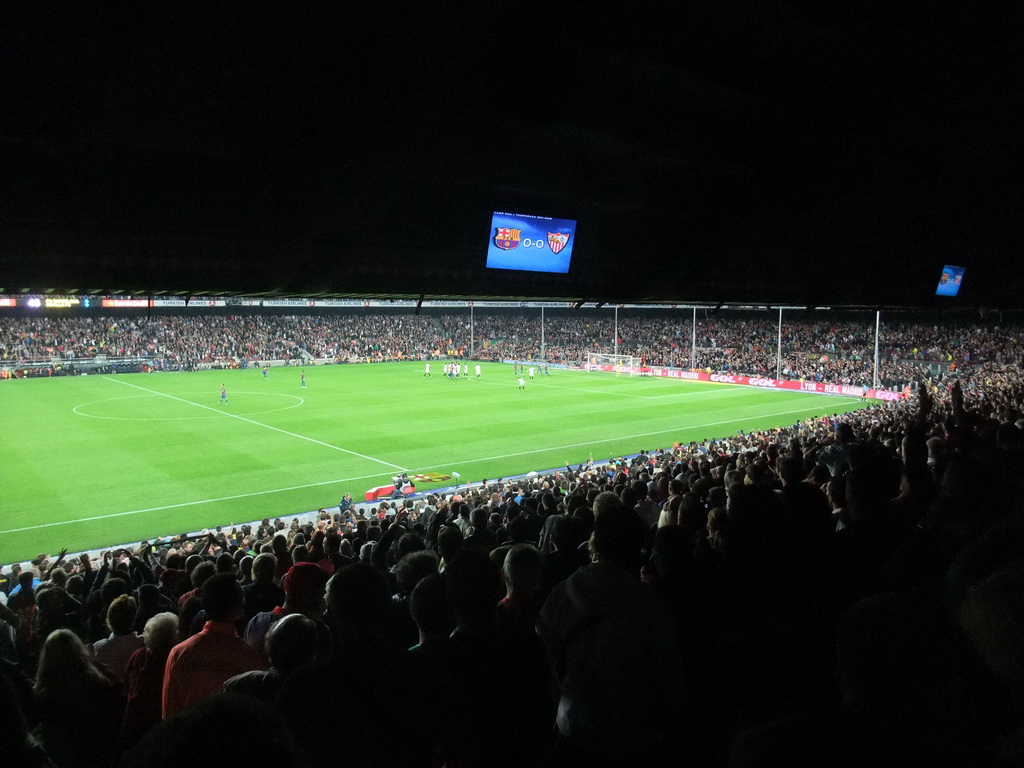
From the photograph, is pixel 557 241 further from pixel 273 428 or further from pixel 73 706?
pixel 273 428

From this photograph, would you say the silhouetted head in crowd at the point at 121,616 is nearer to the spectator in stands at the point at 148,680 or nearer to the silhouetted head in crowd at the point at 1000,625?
the spectator in stands at the point at 148,680

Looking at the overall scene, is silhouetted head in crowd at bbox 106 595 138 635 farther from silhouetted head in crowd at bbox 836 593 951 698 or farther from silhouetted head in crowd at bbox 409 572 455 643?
silhouetted head in crowd at bbox 836 593 951 698

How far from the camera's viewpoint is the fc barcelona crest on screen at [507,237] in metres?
12.4

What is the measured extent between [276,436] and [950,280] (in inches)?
962

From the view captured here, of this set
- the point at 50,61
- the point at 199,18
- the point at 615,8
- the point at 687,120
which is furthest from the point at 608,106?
the point at 50,61

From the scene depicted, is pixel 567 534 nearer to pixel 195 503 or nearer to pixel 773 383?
pixel 195 503

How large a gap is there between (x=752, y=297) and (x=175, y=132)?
554 inches

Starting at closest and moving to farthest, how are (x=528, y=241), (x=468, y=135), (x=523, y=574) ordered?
1. (x=523, y=574)
2. (x=468, y=135)
3. (x=528, y=241)

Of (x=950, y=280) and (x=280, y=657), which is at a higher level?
(x=950, y=280)

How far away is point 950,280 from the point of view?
19.7m

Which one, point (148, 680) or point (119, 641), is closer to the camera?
point (148, 680)

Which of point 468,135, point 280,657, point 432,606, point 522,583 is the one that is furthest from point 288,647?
point 468,135

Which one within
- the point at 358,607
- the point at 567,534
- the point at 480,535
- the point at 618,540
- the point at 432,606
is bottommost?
the point at 480,535

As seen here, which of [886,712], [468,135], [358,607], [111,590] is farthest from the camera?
[468,135]
